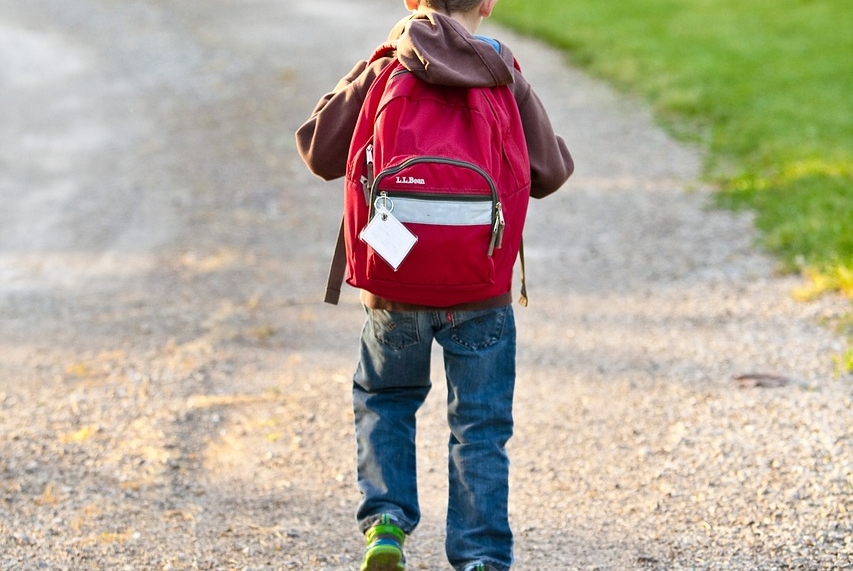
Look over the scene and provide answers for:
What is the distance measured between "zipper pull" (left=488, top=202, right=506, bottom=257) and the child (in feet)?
0.60

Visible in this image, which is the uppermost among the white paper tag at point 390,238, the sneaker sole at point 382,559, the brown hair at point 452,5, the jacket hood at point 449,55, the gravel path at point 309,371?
the brown hair at point 452,5

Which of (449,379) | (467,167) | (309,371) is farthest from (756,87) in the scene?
(467,167)

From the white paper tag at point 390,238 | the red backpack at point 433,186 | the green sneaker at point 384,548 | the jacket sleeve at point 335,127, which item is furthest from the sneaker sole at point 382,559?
the jacket sleeve at point 335,127

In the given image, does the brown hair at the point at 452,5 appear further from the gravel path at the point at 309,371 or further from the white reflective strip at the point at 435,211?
the gravel path at the point at 309,371

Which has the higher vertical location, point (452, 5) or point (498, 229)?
point (452, 5)

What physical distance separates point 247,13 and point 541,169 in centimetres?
1151

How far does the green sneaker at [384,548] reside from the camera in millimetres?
2744

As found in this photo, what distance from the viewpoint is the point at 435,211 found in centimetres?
252

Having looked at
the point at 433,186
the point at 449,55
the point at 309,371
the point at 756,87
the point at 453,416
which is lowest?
the point at 309,371

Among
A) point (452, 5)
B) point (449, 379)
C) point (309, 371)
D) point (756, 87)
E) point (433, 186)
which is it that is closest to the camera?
point (433, 186)

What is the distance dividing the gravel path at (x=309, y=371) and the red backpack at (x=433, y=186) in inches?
40.6

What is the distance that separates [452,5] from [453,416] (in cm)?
108

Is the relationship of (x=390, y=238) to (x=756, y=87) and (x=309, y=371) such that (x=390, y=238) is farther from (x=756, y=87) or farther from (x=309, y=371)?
(x=756, y=87)

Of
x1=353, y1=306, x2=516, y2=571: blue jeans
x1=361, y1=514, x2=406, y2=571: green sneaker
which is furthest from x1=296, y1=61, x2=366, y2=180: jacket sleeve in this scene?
x1=361, y1=514, x2=406, y2=571: green sneaker
